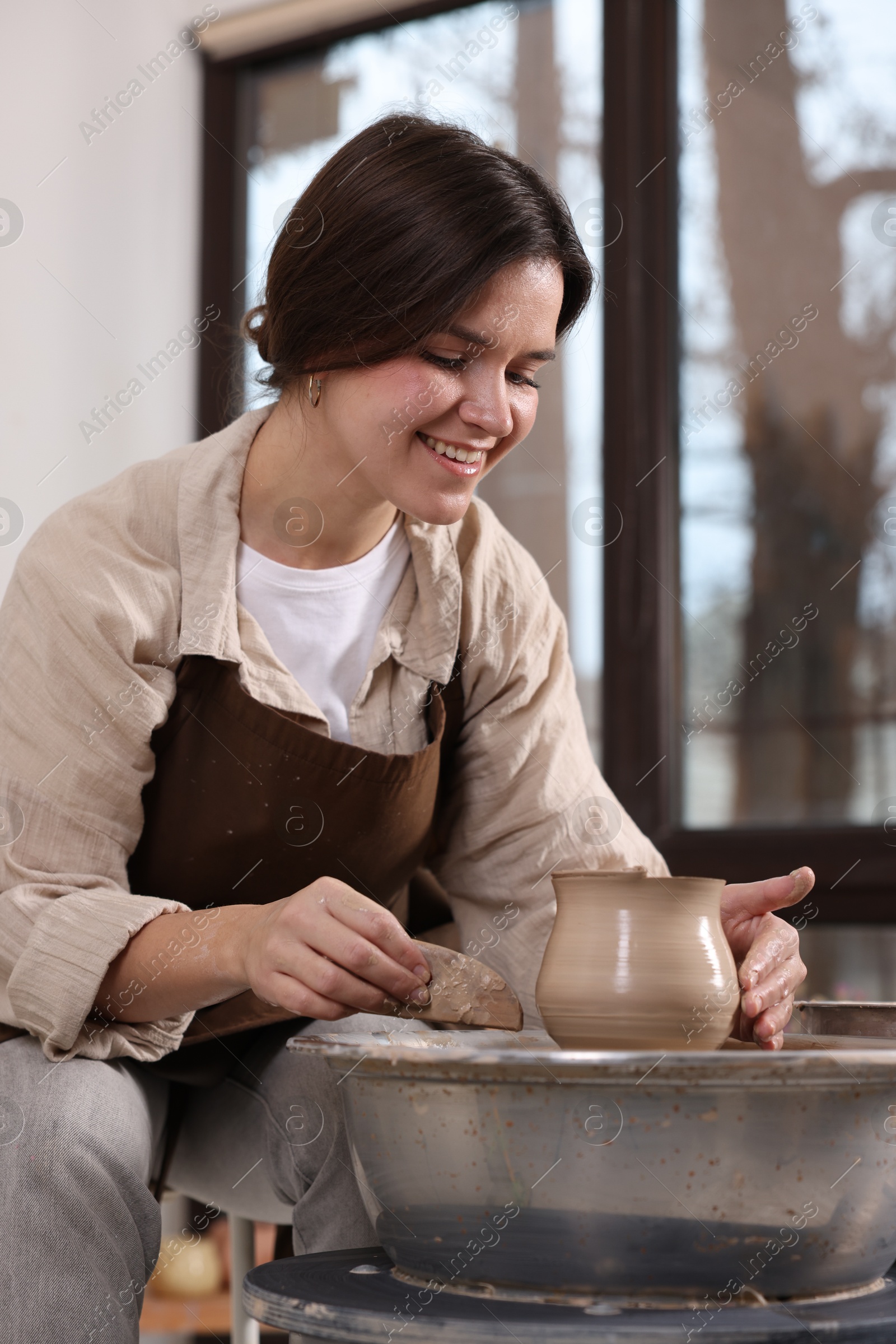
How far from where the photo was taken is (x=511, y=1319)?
1.97 ft

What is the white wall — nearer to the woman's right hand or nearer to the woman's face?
the woman's face

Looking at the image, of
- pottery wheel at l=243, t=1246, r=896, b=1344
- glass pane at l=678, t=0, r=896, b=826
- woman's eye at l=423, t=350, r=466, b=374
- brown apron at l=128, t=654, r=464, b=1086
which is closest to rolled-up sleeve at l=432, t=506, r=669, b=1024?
brown apron at l=128, t=654, r=464, b=1086

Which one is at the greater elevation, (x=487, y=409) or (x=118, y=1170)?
(x=487, y=409)

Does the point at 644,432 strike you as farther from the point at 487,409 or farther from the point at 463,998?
the point at 463,998

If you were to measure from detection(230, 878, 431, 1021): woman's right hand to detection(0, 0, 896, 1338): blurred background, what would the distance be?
52.6 inches

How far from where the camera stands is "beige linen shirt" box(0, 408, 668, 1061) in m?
0.94

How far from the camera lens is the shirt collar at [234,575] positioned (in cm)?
105

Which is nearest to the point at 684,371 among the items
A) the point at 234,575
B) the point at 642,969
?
the point at 234,575

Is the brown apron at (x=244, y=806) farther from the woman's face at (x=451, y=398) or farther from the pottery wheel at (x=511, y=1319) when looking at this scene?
the pottery wheel at (x=511, y=1319)

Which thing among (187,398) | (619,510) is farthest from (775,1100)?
(187,398)

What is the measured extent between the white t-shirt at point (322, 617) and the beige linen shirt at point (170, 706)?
0.08ft

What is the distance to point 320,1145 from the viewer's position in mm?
989

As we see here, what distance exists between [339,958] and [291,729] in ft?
1.02

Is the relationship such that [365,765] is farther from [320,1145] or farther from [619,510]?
[619,510]
